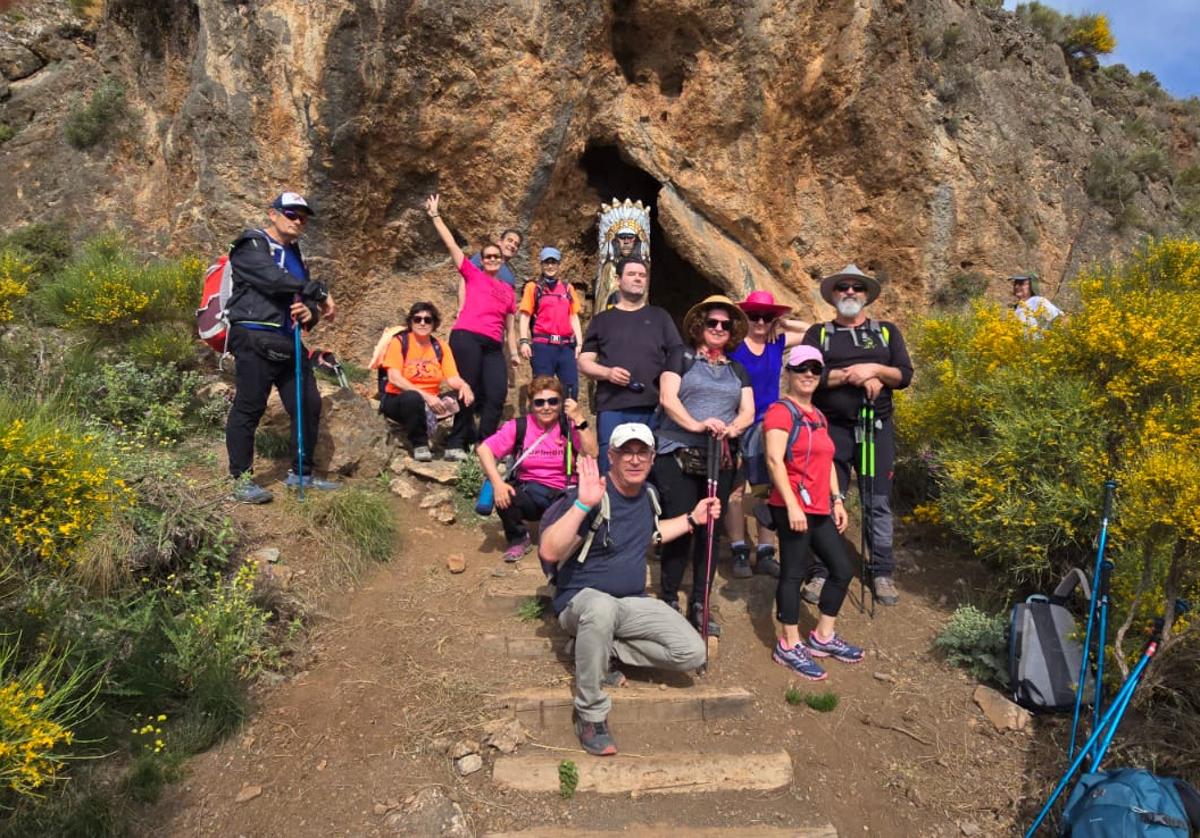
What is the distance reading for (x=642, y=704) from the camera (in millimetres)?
3662

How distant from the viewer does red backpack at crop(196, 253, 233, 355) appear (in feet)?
16.1

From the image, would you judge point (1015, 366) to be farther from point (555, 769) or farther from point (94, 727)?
point (94, 727)

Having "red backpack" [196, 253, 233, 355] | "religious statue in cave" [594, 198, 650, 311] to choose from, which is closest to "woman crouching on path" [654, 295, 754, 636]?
"red backpack" [196, 253, 233, 355]

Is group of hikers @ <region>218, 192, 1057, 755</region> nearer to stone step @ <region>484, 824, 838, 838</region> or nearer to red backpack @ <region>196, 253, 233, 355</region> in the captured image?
red backpack @ <region>196, 253, 233, 355</region>

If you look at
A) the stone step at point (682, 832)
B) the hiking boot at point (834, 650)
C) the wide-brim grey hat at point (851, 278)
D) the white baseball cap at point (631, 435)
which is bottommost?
the stone step at point (682, 832)

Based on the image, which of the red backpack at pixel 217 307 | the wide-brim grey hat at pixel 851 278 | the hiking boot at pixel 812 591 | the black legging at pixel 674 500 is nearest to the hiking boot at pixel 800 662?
the black legging at pixel 674 500

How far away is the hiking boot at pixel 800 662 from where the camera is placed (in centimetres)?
403

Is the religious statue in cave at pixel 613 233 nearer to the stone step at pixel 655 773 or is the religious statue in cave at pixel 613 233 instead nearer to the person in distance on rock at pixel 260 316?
the person in distance on rock at pixel 260 316

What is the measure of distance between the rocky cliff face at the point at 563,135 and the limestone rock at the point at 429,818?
19.8ft

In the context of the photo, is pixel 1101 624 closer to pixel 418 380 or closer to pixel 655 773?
pixel 655 773

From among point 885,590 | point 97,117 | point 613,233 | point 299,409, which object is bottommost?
point 885,590

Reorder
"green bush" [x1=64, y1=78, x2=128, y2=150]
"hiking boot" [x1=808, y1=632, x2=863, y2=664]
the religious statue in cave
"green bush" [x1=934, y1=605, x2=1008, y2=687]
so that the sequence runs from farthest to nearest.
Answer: the religious statue in cave, "green bush" [x1=64, y1=78, x2=128, y2=150], "hiking boot" [x1=808, y1=632, x2=863, y2=664], "green bush" [x1=934, y1=605, x2=1008, y2=687]

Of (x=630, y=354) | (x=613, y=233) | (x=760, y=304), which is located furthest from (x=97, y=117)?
(x=760, y=304)

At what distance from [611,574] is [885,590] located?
2.41m
